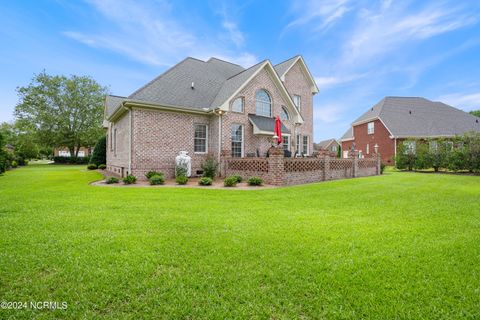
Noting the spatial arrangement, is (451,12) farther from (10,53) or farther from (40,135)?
(40,135)

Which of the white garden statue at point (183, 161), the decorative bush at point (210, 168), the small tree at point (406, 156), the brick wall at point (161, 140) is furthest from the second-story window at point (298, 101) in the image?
the white garden statue at point (183, 161)

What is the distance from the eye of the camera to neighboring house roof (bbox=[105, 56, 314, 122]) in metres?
13.3

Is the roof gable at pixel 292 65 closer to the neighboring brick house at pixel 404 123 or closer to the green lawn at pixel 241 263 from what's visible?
the neighboring brick house at pixel 404 123

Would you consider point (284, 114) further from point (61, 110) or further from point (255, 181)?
point (61, 110)

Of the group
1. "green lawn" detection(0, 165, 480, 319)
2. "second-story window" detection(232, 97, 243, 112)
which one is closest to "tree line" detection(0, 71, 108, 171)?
"second-story window" detection(232, 97, 243, 112)

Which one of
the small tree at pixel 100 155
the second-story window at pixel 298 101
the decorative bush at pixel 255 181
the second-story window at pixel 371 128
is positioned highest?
the second-story window at pixel 298 101

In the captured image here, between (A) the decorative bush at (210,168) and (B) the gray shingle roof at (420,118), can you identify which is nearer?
(A) the decorative bush at (210,168)

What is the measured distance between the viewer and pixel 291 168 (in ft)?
38.0

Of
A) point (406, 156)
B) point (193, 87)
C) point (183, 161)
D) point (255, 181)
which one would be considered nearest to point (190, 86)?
point (193, 87)

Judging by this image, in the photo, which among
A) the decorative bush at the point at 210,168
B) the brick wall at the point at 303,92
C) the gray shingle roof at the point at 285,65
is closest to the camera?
the decorative bush at the point at 210,168

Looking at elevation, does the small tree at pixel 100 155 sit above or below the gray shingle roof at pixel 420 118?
below

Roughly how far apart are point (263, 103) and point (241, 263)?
13.9 meters

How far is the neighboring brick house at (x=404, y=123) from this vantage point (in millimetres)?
27547

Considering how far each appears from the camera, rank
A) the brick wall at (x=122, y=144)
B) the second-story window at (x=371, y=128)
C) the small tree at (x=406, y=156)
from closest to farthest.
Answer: the brick wall at (x=122, y=144), the small tree at (x=406, y=156), the second-story window at (x=371, y=128)
